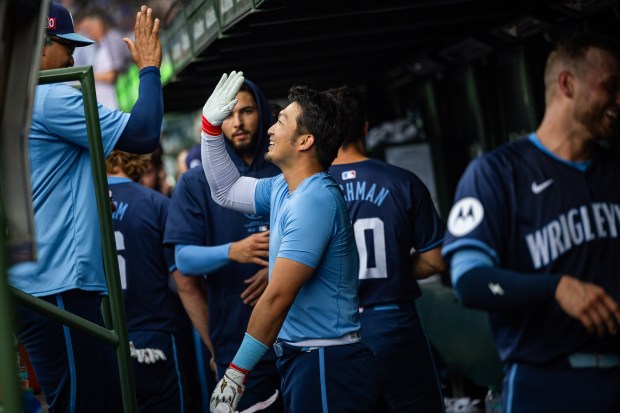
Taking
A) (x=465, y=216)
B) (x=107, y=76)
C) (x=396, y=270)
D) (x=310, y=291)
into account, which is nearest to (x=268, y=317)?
(x=310, y=291)

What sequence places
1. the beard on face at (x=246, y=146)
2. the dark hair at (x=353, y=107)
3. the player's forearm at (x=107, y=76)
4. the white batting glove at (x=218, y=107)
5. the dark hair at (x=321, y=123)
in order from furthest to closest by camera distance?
the player's forearm at (x=107, y=76) < the dark hair at (x=353, y=107) < the beard on face at (x=246, y=146) < the white batting glove at (x=218, y=107) < the dark hair at (x=321, y=123)

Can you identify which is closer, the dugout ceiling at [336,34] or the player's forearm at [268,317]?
the player's forearm at [268,317]

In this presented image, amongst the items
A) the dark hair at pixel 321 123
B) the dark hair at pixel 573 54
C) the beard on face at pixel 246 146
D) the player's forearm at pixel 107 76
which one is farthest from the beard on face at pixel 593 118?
the player's forearm at pixel 107 76

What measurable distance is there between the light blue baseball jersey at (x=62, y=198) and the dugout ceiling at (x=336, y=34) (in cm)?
142

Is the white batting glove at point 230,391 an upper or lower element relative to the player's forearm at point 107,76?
lower

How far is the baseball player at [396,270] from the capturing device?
554 centimetres

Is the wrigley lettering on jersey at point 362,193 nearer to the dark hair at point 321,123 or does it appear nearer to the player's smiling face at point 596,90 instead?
the dark hair at point 321,123

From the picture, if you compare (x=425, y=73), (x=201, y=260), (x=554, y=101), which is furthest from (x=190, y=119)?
(x=554, y=101)

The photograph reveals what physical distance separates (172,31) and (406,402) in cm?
435

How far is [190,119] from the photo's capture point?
85.8 feet

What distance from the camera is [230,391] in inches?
164

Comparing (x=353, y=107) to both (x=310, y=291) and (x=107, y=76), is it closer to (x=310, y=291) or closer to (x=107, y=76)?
(x=310, y=291)

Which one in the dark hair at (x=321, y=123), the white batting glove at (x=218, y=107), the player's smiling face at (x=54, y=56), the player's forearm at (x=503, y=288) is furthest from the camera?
the white batting glove at (x=218, y=107)

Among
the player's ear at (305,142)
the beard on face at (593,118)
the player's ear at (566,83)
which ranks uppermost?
the player's ear at (566,83)
